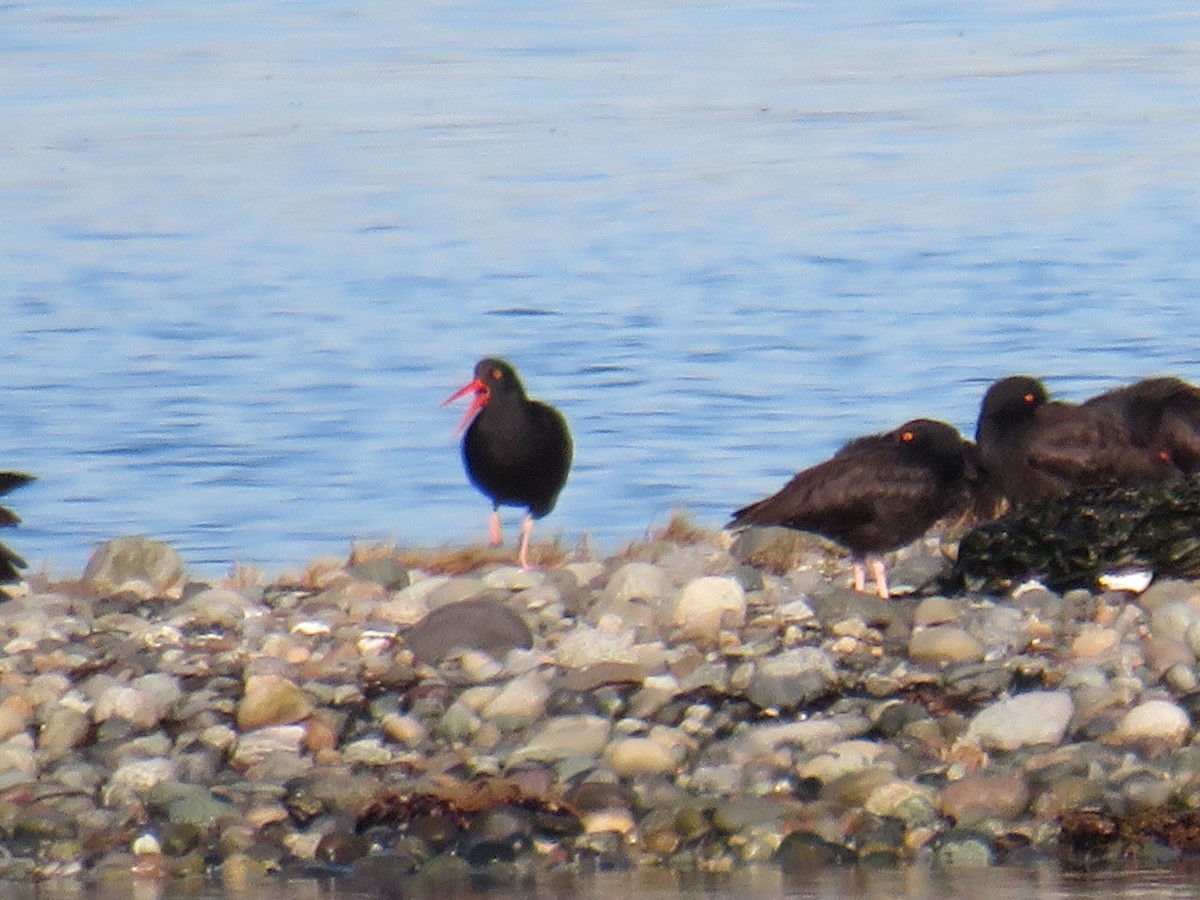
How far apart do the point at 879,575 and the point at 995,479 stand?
1641mm

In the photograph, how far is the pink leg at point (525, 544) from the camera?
1053 cm

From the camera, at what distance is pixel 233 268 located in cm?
1961

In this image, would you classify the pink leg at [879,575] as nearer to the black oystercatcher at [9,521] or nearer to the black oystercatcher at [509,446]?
the black oystercatcher at [509,446]

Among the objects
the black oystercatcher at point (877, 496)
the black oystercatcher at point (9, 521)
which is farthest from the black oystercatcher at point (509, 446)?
the black oystercatcher at point (9, 521)

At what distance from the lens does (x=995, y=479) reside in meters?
11.0

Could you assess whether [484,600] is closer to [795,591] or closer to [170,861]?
[795,591]

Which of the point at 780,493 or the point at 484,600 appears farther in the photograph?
the point at 780,493

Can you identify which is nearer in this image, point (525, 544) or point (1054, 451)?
point (525, 544)

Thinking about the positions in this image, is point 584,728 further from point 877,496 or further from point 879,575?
point 877,496

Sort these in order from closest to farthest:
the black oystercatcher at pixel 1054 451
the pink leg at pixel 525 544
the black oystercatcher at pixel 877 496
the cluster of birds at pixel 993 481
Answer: the cluster of birds at pixel 993 481, the black oystercatcher at pixel 877 496, the pink leg at pixel 525 544, the black oystercatcher at pixel 1054 451

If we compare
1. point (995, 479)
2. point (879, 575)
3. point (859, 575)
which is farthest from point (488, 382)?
point (879, 575)

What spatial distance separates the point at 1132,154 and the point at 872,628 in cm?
1754

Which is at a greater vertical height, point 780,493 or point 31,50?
point 31,50

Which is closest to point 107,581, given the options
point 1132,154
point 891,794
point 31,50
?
point 891,794
